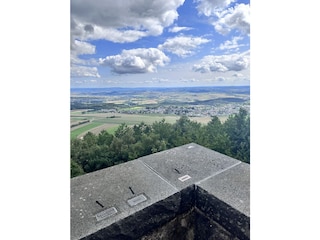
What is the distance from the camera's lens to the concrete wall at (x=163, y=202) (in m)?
0.83

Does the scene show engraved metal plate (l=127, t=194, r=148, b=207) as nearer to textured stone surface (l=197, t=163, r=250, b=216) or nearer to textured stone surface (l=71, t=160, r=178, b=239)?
textured stone surface (l=71, t=160, r=178, b=239)

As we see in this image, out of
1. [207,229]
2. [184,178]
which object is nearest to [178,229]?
[207,229]

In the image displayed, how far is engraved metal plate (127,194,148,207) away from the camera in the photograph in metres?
0.91

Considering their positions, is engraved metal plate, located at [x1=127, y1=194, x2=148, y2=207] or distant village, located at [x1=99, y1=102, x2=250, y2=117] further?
distant village, located at [x1=99, y1=102, x2=250, y2=117]

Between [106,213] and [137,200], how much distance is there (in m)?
0.15

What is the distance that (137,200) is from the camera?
93 cm

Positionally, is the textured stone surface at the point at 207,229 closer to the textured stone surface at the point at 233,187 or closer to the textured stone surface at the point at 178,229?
the textured stone surface at the point at 178,229

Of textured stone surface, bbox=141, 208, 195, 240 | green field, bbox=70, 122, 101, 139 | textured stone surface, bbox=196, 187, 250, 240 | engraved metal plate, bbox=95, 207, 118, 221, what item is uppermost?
green field, bbox=70, 122, 101, 139

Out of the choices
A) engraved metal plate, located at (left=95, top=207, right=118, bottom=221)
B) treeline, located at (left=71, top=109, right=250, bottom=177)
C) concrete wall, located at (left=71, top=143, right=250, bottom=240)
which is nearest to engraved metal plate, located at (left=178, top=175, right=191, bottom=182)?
concrete wall, located at (left=71, top=143, right=250, bottom=240)

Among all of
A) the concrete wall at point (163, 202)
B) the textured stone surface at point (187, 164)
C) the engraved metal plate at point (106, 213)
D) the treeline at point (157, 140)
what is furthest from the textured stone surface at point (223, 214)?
the treeline at point (157, 140)

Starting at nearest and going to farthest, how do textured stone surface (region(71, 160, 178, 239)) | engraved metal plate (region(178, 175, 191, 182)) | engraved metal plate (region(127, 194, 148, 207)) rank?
textured stone surface (region(71, 160, 178, 239)) → engraved metal plate (region(127, 194, 148, 207)) → engraved metal plate (region(178, 175, 191, 182))
